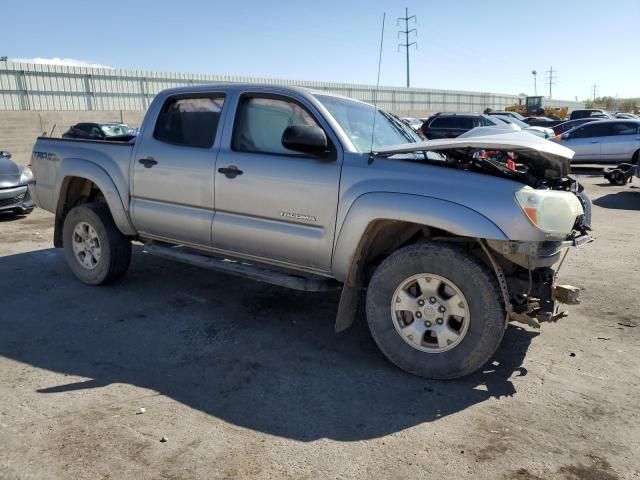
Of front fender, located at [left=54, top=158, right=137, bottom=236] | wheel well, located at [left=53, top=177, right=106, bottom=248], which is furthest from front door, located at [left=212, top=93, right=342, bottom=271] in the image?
wheel well, located at [left=53, top=177, right=106, bottom=248]

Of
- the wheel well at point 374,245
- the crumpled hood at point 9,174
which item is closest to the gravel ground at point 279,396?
the wheel well at point 374,245

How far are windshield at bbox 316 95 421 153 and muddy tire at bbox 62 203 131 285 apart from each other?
259 centimetres

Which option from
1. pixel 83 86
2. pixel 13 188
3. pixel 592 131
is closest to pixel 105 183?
pixel 13 188

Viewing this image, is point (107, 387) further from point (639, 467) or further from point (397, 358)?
point (639, 467)

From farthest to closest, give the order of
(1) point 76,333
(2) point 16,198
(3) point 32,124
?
(3) point 32,124 < (2) point 16,198 < (1) point 76,333

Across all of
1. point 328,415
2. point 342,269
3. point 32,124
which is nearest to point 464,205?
point 342,269

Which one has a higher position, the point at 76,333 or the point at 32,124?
the point at 32,124

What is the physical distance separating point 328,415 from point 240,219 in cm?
183

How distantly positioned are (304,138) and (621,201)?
31.8ft

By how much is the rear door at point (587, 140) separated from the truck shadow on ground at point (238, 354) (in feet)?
44.3

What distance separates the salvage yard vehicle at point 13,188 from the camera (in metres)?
8.88

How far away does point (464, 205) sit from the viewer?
3.43m

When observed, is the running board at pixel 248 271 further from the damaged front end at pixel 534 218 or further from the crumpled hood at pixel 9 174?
the crumpled hood at pixel 9 174

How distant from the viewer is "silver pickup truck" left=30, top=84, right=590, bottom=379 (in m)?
3.46
